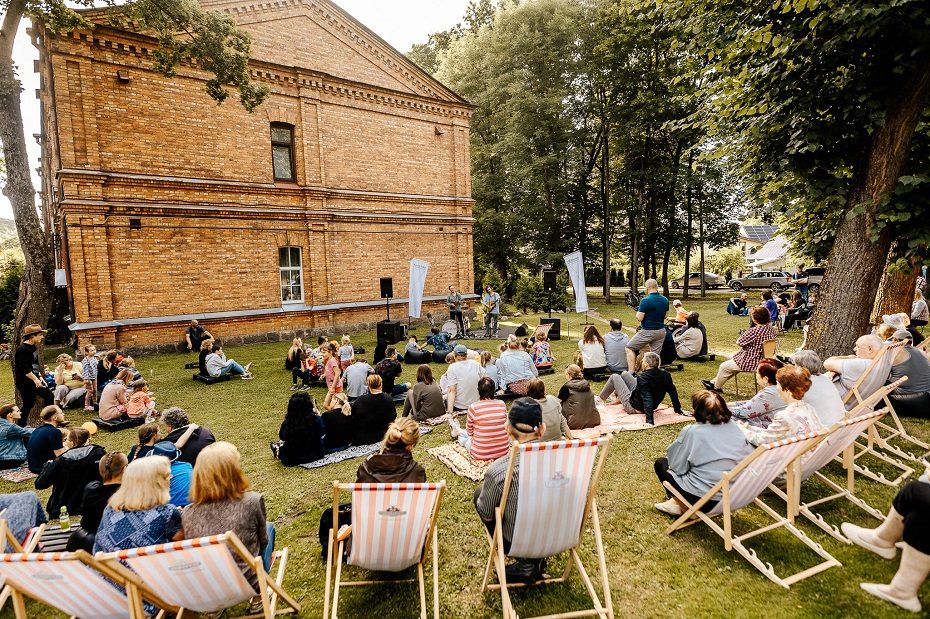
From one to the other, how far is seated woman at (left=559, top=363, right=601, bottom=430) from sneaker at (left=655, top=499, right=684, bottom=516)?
7.42ft

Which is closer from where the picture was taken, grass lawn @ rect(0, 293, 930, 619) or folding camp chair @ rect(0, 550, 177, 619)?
folding camp chair @ rect(0, 550, 177, 619)

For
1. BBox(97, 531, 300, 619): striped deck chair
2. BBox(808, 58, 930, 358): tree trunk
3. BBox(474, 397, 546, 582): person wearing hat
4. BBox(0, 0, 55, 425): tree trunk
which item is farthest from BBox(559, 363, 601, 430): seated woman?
BBox(0, 0, 55, 425): tree trunk

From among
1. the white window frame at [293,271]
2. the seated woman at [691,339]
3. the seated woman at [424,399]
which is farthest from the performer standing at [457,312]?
the seated woman at [424,399]

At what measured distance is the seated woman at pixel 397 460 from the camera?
3600mm

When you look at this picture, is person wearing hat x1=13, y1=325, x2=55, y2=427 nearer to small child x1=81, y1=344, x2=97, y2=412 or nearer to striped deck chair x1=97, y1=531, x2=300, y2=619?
small child x1=81, y1=344, x2=97, y2=412

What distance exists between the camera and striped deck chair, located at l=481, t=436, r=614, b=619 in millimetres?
2928

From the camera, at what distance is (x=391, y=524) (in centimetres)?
297

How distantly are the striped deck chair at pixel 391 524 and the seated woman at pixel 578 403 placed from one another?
385 cm

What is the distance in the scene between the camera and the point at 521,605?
327cm

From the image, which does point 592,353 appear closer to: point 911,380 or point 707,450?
point 911,380

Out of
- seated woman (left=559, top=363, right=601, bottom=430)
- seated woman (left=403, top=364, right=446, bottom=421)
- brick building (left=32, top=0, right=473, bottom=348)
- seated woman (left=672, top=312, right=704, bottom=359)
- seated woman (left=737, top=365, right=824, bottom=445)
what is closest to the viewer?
seated woman (left=737, top=365, right=824, bottom=445)

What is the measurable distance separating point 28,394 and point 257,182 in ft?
31.6

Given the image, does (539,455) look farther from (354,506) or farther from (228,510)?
(228,510)

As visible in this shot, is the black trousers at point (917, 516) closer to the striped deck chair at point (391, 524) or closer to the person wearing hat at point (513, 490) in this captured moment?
the person wearing hat at point (513, 490)
